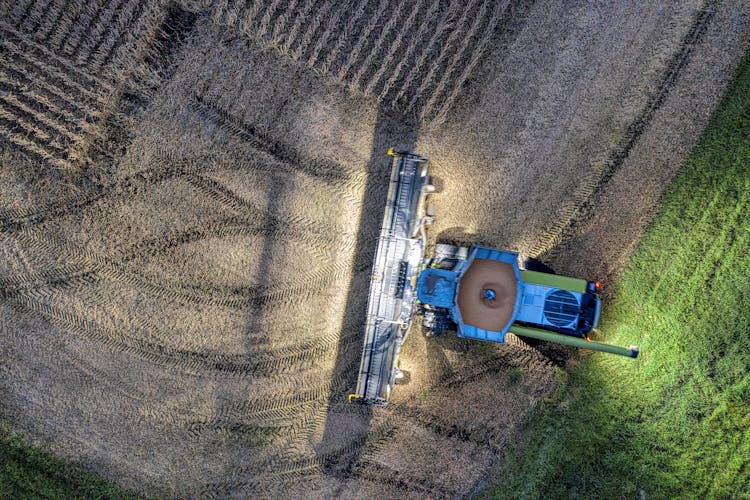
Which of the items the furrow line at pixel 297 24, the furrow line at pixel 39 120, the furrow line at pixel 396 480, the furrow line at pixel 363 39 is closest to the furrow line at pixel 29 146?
the furrow line at pixel 39 120

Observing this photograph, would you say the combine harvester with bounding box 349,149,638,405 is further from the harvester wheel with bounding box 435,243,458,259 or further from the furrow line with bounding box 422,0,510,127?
the furrow line with bounding box 422,0,510,127

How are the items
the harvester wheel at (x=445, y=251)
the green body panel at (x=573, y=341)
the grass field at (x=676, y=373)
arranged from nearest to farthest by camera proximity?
the green body panel at (x=573, y=341) → the harvester wheel at (x=445, y=251) → the grass field at (x=676, y=373)

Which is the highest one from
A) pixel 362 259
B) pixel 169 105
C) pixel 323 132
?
pixel 323 132

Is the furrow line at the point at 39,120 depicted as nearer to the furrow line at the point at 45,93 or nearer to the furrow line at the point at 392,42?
the furrow line at the point at 45,93

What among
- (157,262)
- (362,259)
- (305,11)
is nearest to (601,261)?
(362,259)

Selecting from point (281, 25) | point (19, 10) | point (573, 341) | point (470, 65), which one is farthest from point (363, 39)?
point (573, 341)

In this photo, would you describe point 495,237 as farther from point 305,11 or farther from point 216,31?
point 216,31
